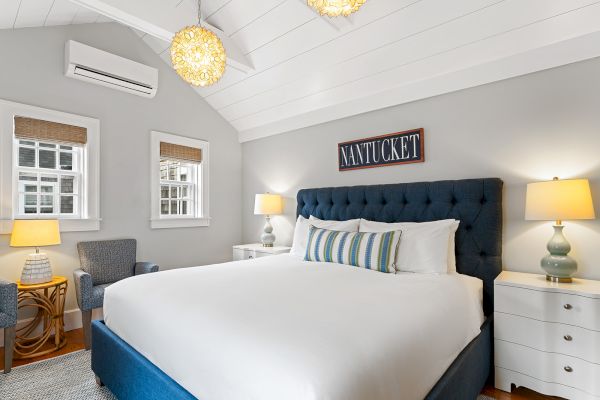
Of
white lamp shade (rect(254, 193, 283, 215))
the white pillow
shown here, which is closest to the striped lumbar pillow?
the white pillow

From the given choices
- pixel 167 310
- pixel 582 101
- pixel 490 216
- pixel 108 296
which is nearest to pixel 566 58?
A: pixel 582 101

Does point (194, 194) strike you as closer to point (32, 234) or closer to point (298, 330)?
point (32, 234)

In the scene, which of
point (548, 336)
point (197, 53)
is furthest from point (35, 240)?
point (548, 336)

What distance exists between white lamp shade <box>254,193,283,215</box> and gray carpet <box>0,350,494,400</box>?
6.83 ft

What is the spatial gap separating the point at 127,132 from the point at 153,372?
2.76 meters

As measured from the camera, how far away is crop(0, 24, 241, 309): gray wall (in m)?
2.78

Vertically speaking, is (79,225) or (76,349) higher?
(79,225)

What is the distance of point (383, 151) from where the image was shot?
10.1 feet

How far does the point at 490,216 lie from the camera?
2.33m

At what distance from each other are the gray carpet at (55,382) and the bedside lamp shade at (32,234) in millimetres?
892

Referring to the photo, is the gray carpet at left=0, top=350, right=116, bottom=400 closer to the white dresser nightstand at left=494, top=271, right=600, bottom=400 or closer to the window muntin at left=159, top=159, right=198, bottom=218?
the window muntin at left=159, top=159, right=198, bottom=218

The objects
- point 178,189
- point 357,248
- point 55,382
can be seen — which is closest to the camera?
point 55,382

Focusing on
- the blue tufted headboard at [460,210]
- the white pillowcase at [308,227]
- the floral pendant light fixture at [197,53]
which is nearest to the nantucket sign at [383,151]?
the blue tufted headboard at [460,210]

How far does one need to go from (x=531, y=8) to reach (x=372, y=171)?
65.4 inches
